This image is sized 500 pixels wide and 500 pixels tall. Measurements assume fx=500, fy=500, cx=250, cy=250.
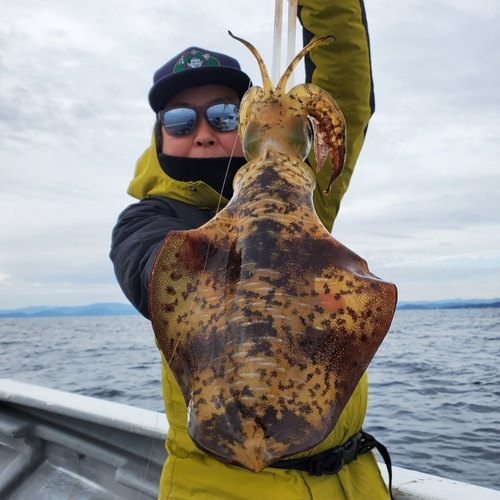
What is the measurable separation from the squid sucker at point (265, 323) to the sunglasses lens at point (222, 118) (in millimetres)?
1104

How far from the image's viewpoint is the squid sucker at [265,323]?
112 centimetres

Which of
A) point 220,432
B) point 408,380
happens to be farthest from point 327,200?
point 408,380

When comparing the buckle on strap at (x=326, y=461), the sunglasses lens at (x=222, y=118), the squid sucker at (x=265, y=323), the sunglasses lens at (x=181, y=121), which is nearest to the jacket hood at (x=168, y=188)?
the sunglasses lens at (x=181, y=121)

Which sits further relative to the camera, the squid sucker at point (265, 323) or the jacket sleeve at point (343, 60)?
the jacket sleeve at point (343, 60)

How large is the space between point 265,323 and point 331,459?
1090 millimetres

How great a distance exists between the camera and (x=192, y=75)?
2461 millimetres

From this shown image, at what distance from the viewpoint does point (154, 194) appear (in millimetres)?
2451

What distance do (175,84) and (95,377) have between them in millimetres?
16308

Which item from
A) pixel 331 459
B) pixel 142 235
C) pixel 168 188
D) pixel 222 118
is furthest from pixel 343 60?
pixel 331 459

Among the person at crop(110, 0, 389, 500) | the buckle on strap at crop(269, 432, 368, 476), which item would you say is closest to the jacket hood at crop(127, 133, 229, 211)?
the person at crop(110, 0, 389, 500)

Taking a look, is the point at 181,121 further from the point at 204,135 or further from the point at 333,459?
the point at 333,459

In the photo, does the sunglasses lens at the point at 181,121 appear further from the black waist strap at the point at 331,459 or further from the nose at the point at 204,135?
the black waist strap at the point at 331,459

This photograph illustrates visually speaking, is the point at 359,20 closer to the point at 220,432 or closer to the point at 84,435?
the point at 220,432

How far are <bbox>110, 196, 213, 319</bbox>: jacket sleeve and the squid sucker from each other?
31 cm
